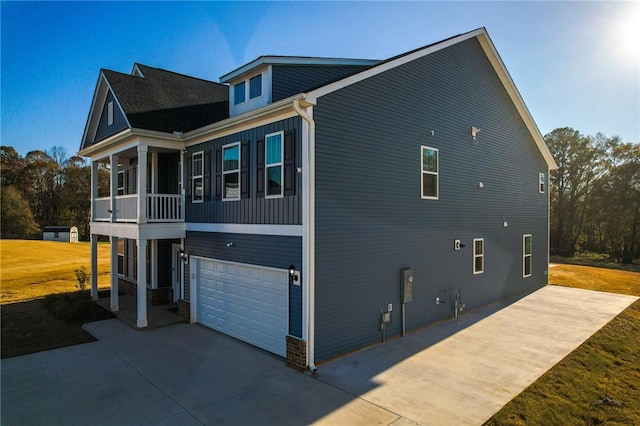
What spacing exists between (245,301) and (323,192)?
3816mm

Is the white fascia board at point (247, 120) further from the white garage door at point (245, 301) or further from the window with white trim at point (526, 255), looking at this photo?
the window with white trim at point (526, 255)

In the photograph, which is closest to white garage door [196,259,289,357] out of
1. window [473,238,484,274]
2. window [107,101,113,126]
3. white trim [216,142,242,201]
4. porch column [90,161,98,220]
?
white trim [216,142,242,201]

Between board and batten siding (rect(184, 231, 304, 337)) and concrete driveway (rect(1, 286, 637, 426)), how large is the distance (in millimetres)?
1378

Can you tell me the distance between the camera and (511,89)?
1470 centimetres

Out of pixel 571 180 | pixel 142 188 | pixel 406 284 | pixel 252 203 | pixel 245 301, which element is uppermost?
pixel 571 180

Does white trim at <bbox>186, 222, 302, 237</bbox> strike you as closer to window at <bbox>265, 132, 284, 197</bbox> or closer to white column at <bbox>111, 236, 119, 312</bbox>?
window at <bbox>265, 132, 284, 197</bbox>

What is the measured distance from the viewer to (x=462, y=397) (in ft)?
21.9

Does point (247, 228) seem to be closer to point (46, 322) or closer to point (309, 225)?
point (309, 225)

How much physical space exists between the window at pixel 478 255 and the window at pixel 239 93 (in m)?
8.85

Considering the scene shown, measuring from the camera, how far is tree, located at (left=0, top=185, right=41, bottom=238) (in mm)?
42281

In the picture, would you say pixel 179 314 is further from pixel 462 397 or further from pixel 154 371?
pixel 462 397

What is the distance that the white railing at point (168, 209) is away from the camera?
37.8 ft

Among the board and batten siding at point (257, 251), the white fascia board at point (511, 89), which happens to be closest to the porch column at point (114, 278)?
the board and batten siding at point (257, 251)

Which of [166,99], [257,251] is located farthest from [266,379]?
[166,99]
